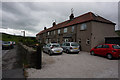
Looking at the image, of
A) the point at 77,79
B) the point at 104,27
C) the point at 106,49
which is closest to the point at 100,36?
the point at 104,27

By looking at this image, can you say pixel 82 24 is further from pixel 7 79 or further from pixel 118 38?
pixel 7 79

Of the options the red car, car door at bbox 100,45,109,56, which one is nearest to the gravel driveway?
the red car

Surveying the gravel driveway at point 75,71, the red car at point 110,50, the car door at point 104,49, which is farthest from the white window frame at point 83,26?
the gravel driveway at point 75,71

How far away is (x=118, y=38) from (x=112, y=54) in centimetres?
635

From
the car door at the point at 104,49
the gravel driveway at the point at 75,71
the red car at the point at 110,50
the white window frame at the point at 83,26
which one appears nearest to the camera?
the gravel driveway at the point at 75,71

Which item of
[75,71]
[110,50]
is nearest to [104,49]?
[110,50]

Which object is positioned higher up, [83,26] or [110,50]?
[83,26]

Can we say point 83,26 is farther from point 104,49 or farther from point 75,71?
point 75,71

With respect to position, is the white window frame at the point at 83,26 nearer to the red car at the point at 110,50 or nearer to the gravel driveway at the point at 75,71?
the red car at the point at 110,50

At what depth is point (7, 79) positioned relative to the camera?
3.71 metres

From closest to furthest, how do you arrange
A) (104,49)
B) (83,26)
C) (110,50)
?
(110,50)
(104,49)
(83,26)

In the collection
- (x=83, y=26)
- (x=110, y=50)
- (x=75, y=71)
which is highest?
(x=83, y=26)

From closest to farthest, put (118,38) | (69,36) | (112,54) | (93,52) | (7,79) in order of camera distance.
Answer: (7,79)
(112,54)
(93,52)
(118,38)
(69,36)

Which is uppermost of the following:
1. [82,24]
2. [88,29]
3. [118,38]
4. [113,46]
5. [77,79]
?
[82,24]
